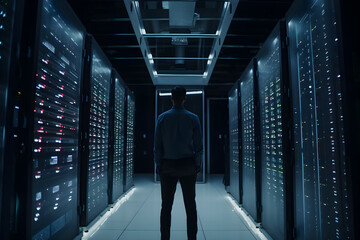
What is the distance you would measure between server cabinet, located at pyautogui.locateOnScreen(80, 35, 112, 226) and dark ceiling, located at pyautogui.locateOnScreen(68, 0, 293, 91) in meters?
0.48

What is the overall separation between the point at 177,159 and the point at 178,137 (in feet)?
0.62

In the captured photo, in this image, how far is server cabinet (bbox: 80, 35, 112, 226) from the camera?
9.08 feet

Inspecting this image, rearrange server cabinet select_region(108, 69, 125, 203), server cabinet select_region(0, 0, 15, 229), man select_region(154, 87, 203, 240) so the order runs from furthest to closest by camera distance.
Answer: server cabinet select_region(108, 69, 125, 203) < man select_region(154, 87, 203, 240) < server cabinet select_region(0, 0, 15, 229)

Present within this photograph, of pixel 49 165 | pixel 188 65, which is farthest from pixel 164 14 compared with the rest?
pixel 49 165

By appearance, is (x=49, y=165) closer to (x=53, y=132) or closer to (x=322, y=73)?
(x=53, y=132)

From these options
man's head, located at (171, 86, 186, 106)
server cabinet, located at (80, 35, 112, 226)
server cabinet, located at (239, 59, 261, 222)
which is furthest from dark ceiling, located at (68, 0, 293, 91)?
man's head, located at (171, 86, 186, 106)

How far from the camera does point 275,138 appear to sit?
97.6 inches

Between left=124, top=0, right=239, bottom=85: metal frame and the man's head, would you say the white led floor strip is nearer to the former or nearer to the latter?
the man's head

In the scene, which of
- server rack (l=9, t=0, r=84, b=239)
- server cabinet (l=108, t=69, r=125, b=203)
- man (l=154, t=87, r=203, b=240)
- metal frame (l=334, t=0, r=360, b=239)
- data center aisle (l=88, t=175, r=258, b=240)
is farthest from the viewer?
server cabinet (l=108, t=69, r=125, b=203)

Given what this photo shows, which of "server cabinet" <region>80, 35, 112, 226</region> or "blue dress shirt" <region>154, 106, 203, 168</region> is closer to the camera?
"blue dress shirt" <region>154, 106, 203, 168</region>

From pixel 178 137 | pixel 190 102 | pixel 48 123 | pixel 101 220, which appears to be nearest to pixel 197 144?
pixel 178 137

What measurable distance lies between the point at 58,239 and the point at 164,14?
3319mm

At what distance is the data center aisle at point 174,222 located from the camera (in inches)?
108

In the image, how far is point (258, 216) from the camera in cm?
304
